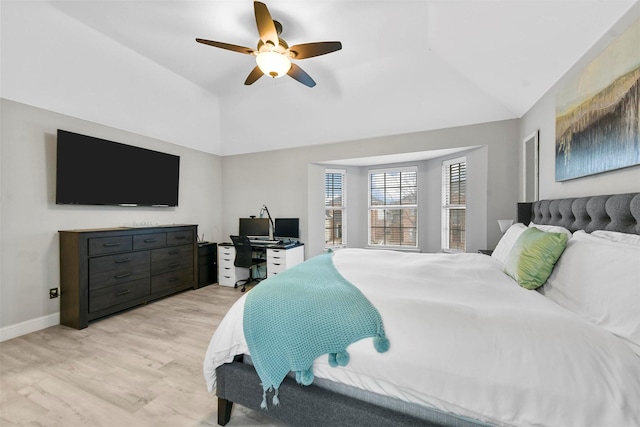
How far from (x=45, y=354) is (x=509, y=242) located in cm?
409

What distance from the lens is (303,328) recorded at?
1195 millimetres

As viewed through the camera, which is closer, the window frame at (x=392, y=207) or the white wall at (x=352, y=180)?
the white wall at (x=352, y=180)

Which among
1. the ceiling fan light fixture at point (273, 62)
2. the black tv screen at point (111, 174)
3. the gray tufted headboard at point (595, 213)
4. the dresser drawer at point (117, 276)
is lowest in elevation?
the dresser drawer at point (117, 276)

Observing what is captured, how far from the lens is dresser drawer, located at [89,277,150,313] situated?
2728 millimetres

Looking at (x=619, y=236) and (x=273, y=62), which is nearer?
(x=619, y=236)

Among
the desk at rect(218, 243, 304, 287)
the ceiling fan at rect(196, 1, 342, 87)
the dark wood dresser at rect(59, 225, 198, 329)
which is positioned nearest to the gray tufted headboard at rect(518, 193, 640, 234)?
the ceiling fan at rect(196, 1, 342, 87)

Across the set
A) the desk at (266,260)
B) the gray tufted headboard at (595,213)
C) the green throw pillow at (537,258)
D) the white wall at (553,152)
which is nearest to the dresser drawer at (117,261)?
the desk at (266,260)

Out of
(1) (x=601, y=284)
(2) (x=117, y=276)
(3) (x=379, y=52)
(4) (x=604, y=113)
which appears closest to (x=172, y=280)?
(2) (x=117, y=276)

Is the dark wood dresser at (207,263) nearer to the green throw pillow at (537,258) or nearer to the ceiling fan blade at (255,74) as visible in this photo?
the ceiling fan blade at (255,74)

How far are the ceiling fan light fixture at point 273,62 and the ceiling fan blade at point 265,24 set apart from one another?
89mm

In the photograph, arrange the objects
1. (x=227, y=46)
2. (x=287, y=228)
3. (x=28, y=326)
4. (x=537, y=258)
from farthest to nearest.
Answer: (x=287, y=228), (x=28, y=326), (x=227, y=46), (x=537, y=258)

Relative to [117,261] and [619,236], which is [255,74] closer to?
[117,261]

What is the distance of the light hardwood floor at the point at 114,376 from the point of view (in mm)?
1506

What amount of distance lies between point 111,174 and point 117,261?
109cm
